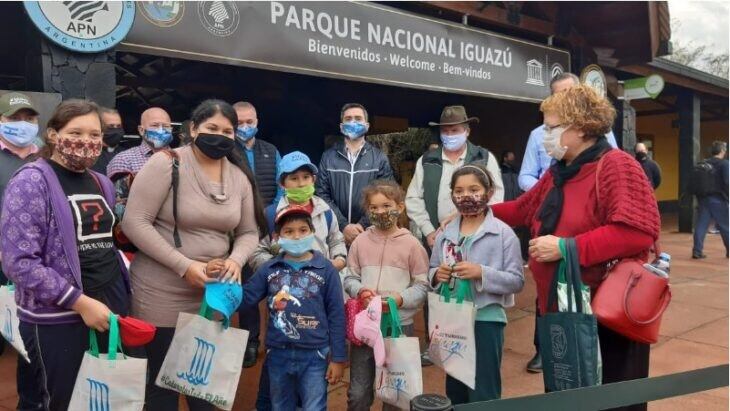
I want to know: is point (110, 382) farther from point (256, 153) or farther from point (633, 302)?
point (256, 153)

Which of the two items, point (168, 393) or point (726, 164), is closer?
point (168, 393)

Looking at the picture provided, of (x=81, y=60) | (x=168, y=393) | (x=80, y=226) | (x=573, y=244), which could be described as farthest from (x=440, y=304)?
(x=81, y=60)

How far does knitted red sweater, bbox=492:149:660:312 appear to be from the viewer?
215 centimetres

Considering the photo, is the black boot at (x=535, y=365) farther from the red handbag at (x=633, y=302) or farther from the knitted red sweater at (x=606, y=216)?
the red handbag at (x=633, y=302)

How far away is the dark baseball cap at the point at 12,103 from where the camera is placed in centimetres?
342

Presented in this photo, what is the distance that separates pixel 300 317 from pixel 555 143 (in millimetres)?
1386

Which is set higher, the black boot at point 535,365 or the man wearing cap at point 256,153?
the man wearing cap at point 256,153

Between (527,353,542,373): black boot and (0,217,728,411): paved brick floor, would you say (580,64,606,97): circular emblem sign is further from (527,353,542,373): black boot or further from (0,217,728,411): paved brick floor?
(527,353,542,373): black boot

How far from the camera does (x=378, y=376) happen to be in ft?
8.86

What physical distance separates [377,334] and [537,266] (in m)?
0.79

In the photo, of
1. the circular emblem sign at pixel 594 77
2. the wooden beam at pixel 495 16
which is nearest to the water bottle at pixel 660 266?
the wooden beam at pixel 495 16

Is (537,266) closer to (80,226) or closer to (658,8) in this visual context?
(80,226)

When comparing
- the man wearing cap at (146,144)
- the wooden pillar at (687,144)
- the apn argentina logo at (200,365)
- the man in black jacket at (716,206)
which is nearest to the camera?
the apn argentina logo at (200,365)

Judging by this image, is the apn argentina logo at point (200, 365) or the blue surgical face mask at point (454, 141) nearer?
the apn argentina logo at point (200, 365)
